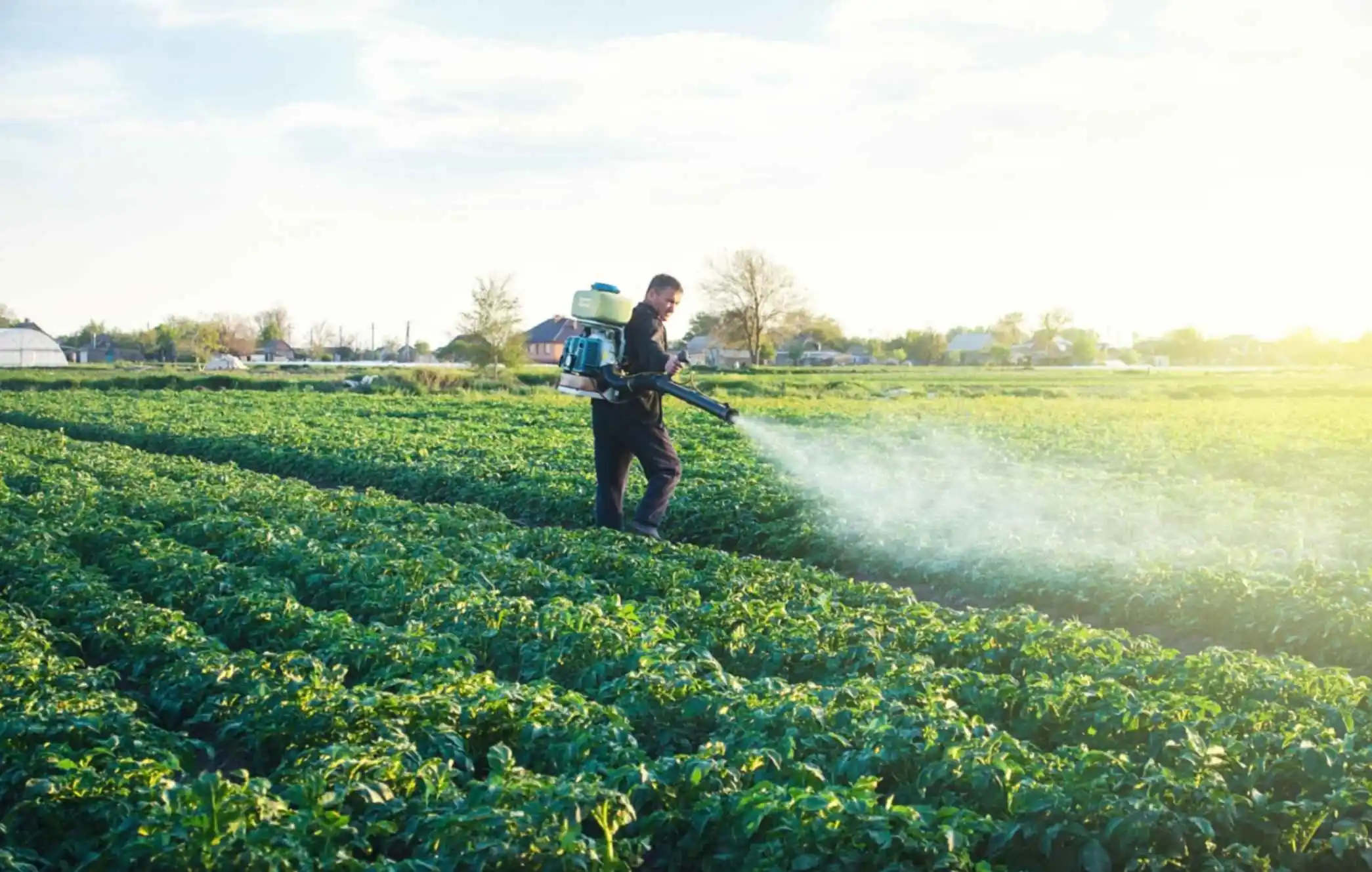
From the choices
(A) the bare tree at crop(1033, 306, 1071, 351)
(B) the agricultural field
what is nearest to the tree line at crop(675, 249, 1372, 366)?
(A) the bare tree at crop(1033, 306, 1071, 351)

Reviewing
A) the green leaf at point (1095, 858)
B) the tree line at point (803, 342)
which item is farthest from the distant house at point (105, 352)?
the green leaf at point (1095, 858)

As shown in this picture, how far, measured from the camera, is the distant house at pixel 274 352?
4968 inches

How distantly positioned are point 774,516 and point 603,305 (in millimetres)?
3799

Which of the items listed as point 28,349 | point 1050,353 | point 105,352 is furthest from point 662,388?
point 105,352

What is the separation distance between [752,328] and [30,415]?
64.2m

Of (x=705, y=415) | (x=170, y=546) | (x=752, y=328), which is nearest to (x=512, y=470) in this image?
(x=170, y=546)

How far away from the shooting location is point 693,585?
329 inches

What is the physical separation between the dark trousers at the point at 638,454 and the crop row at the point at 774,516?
1.72 m

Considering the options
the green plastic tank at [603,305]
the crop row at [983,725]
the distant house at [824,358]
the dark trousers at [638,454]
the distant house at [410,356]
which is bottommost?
the crop row at [983,725]

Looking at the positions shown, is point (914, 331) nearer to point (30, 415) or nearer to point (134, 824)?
point (30, 415)

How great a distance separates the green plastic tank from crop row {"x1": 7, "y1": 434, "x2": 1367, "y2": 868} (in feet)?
9.63

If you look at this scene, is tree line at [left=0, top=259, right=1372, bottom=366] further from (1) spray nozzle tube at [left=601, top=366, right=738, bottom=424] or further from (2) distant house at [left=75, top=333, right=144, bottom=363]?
(1) spray nozzle tube at [left=601, top=366, right=738, bottom=424]

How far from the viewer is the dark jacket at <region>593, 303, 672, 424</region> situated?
1038 centimetres

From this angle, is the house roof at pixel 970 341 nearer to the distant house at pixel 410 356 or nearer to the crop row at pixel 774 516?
the distant house at pixel 410 356
